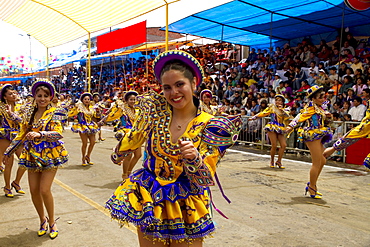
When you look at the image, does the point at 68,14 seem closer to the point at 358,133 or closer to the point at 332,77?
the point at 332,77

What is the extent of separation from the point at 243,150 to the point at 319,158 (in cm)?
714

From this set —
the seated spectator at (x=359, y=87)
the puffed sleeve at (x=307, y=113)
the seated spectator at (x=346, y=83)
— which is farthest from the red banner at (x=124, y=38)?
the puffed sleeve at (x=307, y=113)

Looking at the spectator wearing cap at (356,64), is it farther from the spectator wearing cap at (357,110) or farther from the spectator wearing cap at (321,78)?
the spectator wearing cap at (357,110)

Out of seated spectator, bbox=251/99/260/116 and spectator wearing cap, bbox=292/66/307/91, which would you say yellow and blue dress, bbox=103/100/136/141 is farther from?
spectator wearing cap, bbox=292/66/307/91

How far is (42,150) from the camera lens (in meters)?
4.51

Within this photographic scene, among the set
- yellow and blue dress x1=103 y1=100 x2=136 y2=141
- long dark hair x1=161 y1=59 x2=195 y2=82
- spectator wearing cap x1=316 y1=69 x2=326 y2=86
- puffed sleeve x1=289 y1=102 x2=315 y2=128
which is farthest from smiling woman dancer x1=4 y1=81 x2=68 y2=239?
spectator wearing cap x1=316 y1=69 x2=326 y2=86

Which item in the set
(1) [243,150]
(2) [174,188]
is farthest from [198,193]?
(1) [243,150]

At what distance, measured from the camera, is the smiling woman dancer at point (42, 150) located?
442 centimetres

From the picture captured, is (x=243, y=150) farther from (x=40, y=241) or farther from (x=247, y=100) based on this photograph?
(x=40, y=241)

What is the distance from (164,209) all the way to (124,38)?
13855 millimetres

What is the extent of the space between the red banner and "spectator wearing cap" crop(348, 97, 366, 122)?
8009 mm

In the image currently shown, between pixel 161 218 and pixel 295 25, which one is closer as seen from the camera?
pixel 161 218

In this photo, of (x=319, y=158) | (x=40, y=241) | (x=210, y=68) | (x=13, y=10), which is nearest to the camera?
(x=40, y=241)

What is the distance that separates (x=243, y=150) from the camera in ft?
44.4
